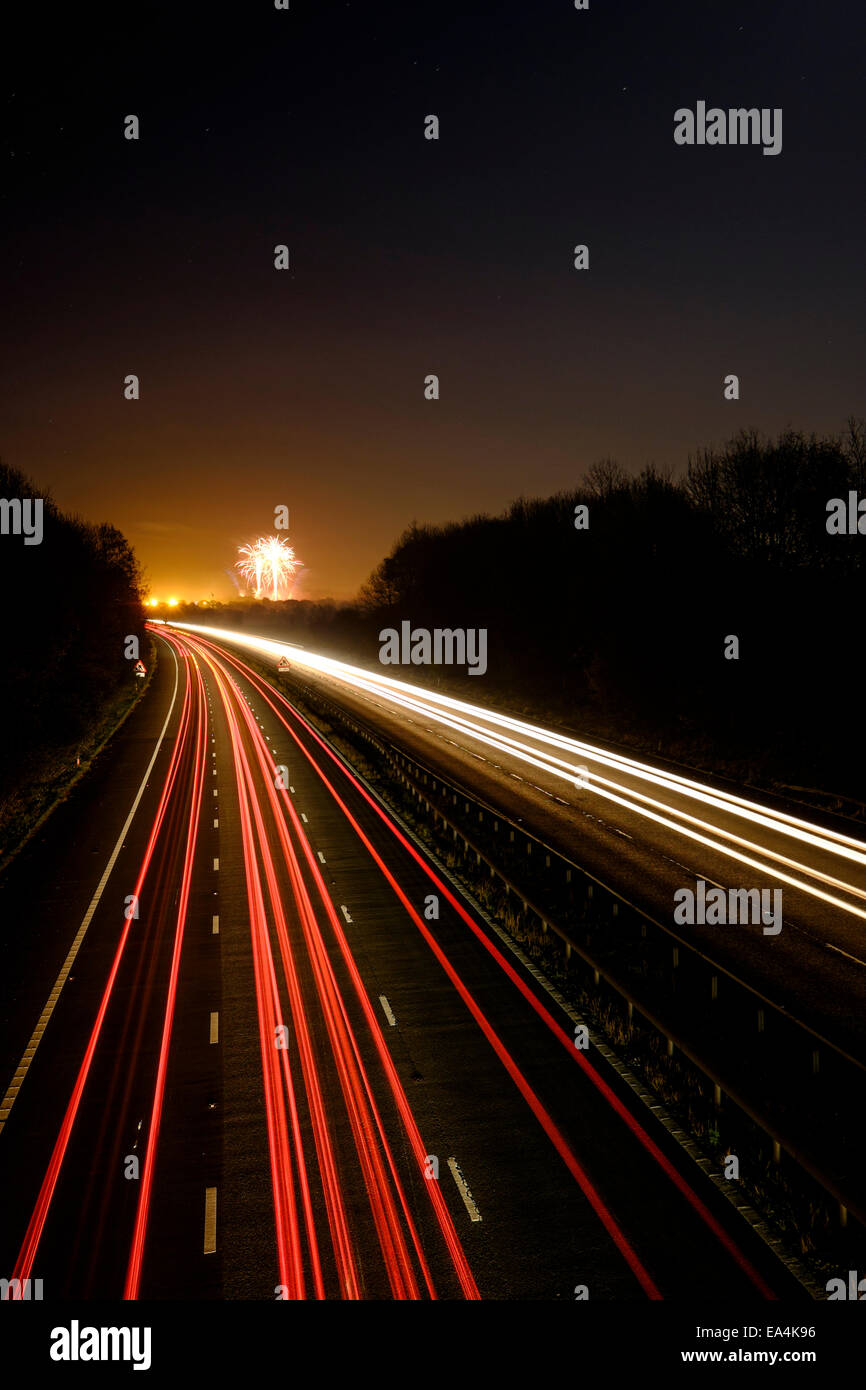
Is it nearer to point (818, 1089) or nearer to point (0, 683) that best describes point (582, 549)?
point (0, 683)

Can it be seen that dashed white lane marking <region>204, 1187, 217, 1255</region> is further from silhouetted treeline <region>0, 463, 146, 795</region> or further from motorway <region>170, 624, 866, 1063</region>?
silhouetted treeline <region>0, 463, 146, 795</region>

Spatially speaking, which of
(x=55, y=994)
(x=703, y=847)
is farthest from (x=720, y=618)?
(x=55, y=994)

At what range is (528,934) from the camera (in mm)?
16766

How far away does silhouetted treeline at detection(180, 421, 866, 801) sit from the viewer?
1300 inches

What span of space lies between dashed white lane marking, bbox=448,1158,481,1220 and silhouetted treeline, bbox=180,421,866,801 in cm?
2284

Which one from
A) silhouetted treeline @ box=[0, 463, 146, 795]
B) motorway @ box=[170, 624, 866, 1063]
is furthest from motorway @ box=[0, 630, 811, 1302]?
silhouetted treeline @ box=[0, 463, 146, 795]

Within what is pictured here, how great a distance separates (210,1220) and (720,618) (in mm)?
34316

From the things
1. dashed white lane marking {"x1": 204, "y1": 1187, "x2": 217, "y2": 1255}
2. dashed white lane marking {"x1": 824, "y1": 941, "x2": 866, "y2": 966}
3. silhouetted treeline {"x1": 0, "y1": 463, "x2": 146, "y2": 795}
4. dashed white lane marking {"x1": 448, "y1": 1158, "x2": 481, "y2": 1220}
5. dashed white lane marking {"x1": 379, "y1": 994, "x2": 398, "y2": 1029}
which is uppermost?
silhouetted treeline {"x1": 0, "y1": 463, "x2": 146, "y2": 795}

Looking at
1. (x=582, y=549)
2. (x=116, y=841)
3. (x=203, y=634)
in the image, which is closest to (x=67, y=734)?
(x=116, y=841)

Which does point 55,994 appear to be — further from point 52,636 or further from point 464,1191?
point 52,636

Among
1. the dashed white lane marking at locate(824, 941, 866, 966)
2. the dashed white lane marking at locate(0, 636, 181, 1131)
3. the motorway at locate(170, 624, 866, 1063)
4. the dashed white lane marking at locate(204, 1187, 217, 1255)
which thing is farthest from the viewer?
the dashed white lane marking at locate(824, 941, 866, 966)

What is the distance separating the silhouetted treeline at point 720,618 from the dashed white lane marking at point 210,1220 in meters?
24.8

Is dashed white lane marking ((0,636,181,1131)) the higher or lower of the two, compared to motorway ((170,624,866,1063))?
lower

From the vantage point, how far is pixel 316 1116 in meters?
11.1
